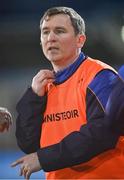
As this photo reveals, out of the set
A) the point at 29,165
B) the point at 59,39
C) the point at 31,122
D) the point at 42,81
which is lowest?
the point at 29,165

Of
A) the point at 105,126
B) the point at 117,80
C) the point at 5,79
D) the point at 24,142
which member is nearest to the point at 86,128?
the point at 105,126

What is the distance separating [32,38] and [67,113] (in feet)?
16.6

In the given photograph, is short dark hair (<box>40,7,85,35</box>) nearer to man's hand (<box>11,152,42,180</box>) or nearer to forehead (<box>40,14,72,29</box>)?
forehead (<box>40,14,72,29</box>)

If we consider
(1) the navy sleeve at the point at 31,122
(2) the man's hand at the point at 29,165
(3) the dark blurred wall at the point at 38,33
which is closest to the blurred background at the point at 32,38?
(3) the dark blurred wall at the point at 38,33

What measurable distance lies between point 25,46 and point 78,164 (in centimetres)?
525

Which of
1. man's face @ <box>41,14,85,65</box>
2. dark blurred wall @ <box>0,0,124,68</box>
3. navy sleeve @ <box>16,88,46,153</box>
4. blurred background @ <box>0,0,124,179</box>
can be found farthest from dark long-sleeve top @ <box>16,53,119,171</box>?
dark blurred wall @ <box>0,0,124,68</box>

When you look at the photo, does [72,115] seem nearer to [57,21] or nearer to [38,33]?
[57,21]

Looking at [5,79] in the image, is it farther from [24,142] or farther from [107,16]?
[24,142]

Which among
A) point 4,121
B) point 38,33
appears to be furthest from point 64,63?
point 38,33

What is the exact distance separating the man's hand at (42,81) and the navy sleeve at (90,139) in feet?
0.87

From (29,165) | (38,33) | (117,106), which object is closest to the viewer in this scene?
(117,106)

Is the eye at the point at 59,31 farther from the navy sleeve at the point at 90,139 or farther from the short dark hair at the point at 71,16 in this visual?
the navy sleeve at the point at 90,139

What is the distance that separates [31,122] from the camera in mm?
2547

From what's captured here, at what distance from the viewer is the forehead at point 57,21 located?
8.23 ft
